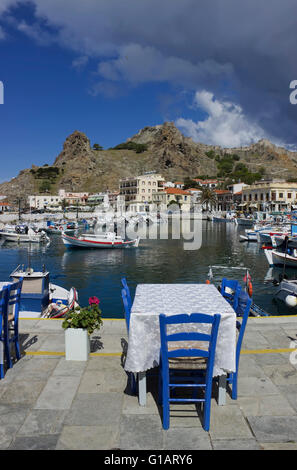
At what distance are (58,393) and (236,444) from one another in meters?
2.64

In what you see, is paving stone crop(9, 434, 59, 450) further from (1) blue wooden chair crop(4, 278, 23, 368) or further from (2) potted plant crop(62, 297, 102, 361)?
(2) potted plant crop(62, 297, 102, 361)

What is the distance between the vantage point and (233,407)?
4750mm

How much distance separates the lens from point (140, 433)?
4113mm

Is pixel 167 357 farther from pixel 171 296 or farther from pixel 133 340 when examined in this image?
pixel 171 296

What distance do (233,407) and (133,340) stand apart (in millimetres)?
1743

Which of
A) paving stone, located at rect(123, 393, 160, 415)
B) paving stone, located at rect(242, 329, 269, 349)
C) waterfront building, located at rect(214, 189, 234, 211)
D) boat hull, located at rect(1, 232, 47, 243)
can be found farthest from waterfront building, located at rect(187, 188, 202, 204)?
paving stone, located at rect(123, 393, 160, 415)

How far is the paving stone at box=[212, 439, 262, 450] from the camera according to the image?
386cm

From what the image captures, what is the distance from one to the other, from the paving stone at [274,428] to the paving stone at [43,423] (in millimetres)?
2449

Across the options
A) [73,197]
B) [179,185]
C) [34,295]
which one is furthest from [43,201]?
[34,295]

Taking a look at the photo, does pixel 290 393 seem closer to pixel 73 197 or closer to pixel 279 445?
pixel 279 445

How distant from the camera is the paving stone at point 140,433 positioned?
3.88 m

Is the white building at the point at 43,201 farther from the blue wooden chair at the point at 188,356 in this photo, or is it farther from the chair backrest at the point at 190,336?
the chair backrest at the point at 190,336

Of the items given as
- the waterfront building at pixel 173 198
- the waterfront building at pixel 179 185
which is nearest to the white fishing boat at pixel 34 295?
the waterfront building at pixel 173 198
